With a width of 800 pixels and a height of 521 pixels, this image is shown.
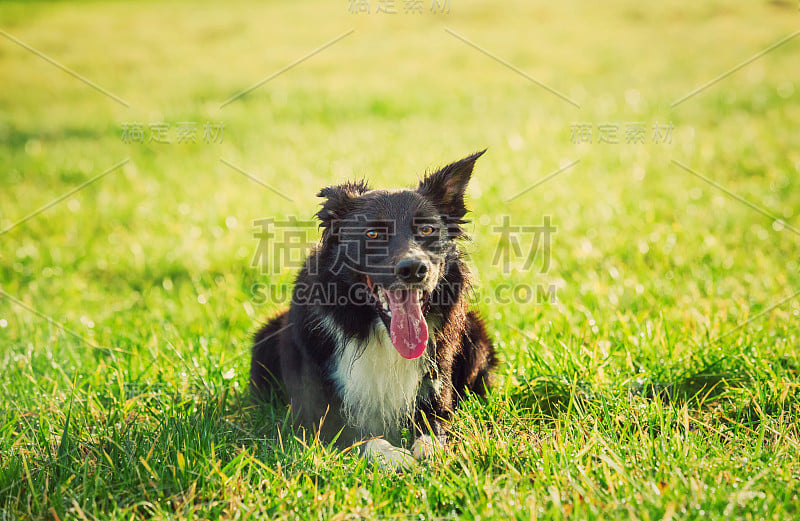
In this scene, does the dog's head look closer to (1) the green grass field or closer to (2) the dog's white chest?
(2) the dog's white chest

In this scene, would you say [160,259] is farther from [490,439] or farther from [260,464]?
[490,439]

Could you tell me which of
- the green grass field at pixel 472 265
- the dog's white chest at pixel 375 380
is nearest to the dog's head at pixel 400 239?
the dog's white chest at pixel 375 380

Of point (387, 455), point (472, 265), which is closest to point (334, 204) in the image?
point (472, 265)

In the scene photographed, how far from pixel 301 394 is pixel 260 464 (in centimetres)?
60

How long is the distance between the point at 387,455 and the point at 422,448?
0.20 meters

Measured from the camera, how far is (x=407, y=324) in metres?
3.34

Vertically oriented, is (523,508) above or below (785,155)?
below

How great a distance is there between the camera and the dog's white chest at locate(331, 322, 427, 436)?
3.52 meters

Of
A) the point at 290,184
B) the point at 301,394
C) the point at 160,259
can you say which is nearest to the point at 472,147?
the point at 290,184

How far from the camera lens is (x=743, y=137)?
10336 mm

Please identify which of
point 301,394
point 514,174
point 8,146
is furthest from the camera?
point 8,146

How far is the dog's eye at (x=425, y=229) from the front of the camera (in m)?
3.58

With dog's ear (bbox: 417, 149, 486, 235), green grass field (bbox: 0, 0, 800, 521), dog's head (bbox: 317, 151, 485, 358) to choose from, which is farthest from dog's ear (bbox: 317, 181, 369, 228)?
green grass field (bbox: 0, 0, 800, 521)

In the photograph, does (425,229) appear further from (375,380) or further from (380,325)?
(375,380)
